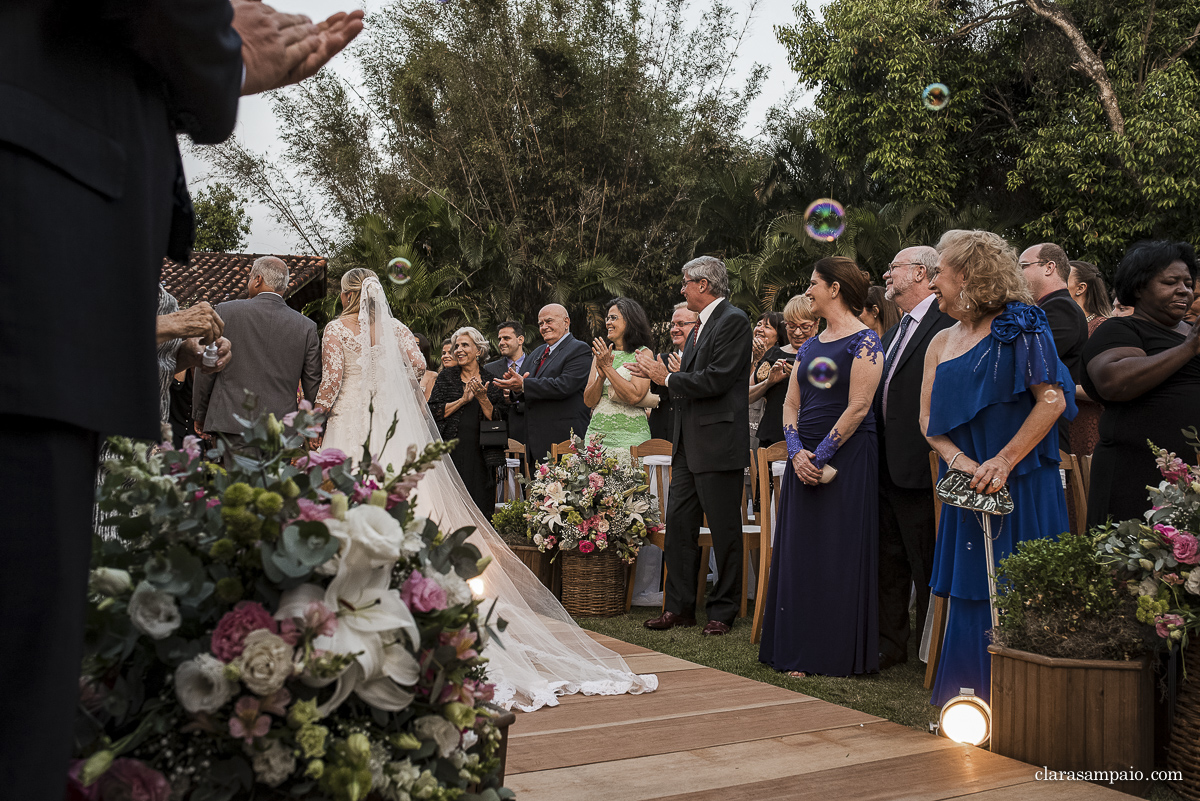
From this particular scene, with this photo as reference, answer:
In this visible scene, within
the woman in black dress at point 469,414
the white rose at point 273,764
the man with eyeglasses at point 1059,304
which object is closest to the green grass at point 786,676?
the man with eyeglasses at point 1059,304

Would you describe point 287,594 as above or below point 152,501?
below

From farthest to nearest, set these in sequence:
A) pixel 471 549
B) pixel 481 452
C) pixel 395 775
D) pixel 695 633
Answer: pixel 481 452 < pixel 695 633 < pixel 471 549 < pixel 395 775

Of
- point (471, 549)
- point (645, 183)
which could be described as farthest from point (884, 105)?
point (471, 549)

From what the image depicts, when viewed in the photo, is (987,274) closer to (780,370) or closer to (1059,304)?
(1059,304)

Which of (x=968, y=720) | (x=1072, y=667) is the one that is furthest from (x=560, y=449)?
(x=1072, y=667)

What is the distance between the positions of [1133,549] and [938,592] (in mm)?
923

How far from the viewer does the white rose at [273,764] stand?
137 cm

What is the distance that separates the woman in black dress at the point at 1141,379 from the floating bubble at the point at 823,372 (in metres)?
1.13

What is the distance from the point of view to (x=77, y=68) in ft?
3.96

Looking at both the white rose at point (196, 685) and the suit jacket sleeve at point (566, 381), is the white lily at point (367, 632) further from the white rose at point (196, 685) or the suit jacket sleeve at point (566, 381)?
the suit jacket sleeve at point (566, 381)

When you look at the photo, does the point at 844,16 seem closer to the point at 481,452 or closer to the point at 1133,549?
the point at 481,452

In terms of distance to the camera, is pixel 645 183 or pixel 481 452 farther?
pixel 645 183

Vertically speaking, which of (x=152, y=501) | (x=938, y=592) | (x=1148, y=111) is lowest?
(x=938, y=592)

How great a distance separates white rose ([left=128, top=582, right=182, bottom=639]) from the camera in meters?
1.36
